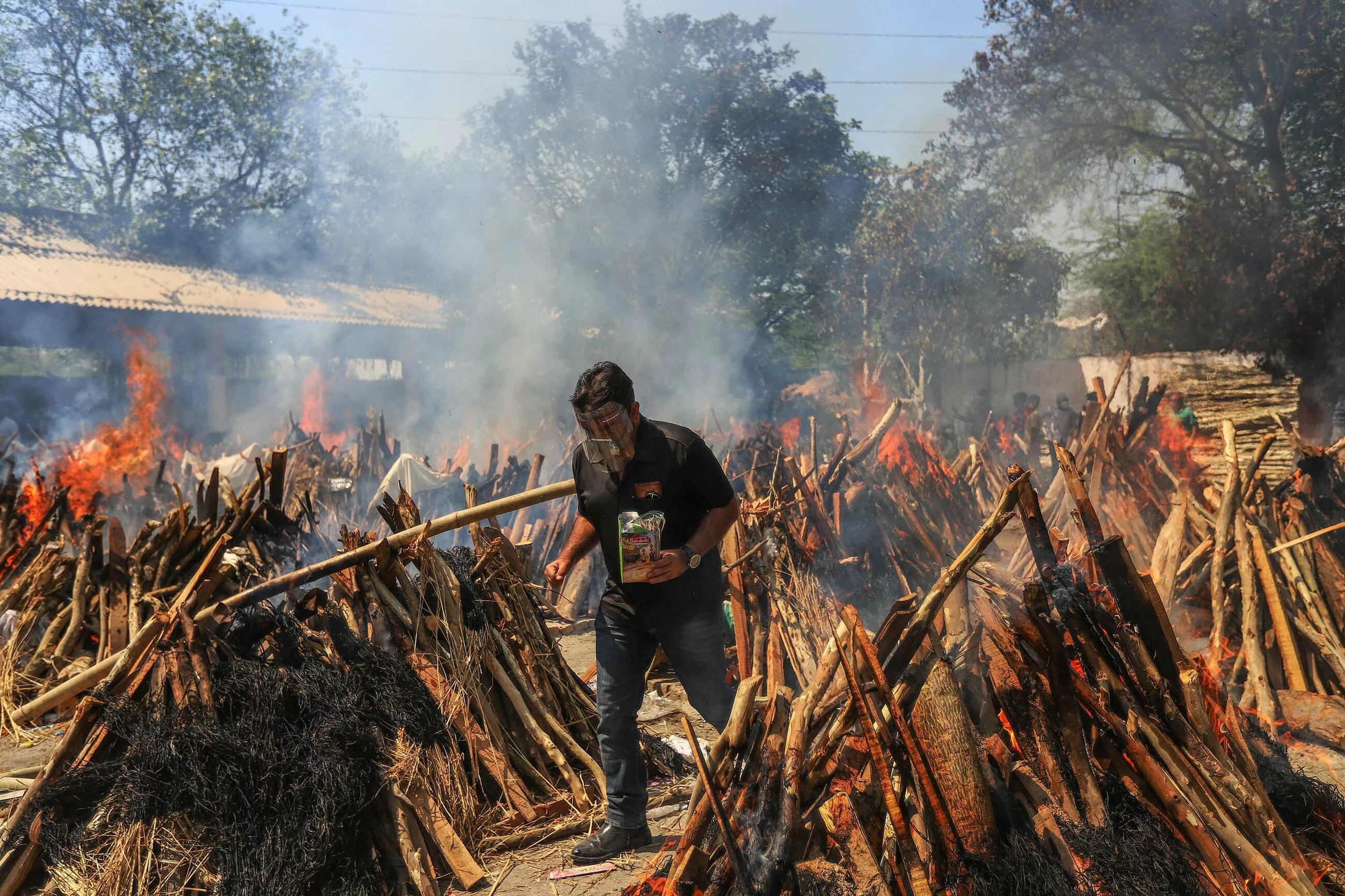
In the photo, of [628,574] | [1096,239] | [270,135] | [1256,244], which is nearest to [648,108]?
[270,135]

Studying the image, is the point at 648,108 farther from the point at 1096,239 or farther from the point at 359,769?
the point at 359,769

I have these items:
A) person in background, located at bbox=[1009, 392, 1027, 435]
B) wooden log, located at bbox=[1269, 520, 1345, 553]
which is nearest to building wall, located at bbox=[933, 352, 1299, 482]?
person in background, located at bbox=[1009, 392, 1027, 435]

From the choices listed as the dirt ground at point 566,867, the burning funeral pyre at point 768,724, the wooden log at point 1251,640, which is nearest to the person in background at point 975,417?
the wooden log at point 1251,640

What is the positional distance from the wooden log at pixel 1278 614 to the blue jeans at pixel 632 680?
374 cm

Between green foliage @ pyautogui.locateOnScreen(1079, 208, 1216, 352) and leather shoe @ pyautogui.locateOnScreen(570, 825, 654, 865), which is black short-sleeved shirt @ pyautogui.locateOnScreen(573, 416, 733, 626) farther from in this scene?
green foliage @ pyautogui.locateOnScreen(1079, 208, 1216, 352)

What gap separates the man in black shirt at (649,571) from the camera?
11.6 feet

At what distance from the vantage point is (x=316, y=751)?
3490 millimetres

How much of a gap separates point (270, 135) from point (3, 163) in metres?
7.48

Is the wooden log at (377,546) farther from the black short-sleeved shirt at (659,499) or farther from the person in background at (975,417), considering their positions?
the person in background at (975,417)

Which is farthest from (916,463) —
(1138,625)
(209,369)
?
(209,369)

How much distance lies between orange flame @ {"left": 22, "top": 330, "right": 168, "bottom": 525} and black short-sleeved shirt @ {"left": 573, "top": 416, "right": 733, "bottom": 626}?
5.82 meters

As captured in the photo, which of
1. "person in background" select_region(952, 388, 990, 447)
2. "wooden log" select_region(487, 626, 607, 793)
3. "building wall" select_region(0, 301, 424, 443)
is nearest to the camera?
"wooden log" select_region(487, 626, 607, 793)

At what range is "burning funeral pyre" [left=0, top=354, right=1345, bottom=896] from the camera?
106 inches

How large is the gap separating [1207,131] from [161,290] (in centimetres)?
2068
